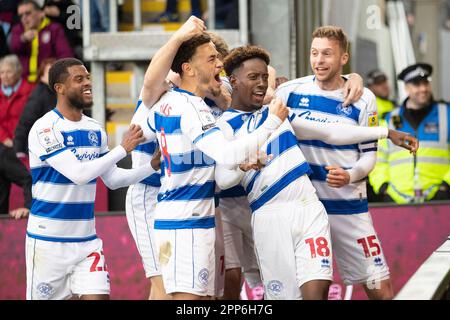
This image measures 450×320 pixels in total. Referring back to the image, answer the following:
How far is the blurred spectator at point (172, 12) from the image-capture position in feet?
41.0

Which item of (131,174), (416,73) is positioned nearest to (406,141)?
(131,174)

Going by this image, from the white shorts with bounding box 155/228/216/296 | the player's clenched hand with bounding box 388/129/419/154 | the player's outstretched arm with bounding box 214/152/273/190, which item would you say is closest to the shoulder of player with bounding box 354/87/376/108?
the player's clenched hand with bounding box 388/129/419/154

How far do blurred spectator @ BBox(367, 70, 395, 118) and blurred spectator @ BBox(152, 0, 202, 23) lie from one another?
194cm

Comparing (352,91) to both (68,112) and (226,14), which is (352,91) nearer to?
(68,112)

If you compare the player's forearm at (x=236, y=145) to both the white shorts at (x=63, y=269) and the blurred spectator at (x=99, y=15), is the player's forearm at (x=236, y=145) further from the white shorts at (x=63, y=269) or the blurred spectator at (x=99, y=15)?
the blurred spectator at (x=99, y=15)

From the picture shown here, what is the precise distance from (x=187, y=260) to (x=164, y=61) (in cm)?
117

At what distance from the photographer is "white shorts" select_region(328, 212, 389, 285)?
26.9ft

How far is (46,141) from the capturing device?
7.71 m

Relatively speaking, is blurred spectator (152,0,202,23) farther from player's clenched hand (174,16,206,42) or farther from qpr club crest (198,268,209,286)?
qpr club crest (198,268,209,286)

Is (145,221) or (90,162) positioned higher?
(90,162)

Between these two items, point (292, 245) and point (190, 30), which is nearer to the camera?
point (190, 30)

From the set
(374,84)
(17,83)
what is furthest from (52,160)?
(374,84)

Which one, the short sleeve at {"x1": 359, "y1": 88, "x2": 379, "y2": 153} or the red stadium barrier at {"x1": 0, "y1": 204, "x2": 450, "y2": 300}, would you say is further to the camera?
the red stadium barrier at {"x1": 0, "y1": 204, "x2": 450, "y2": 300}
